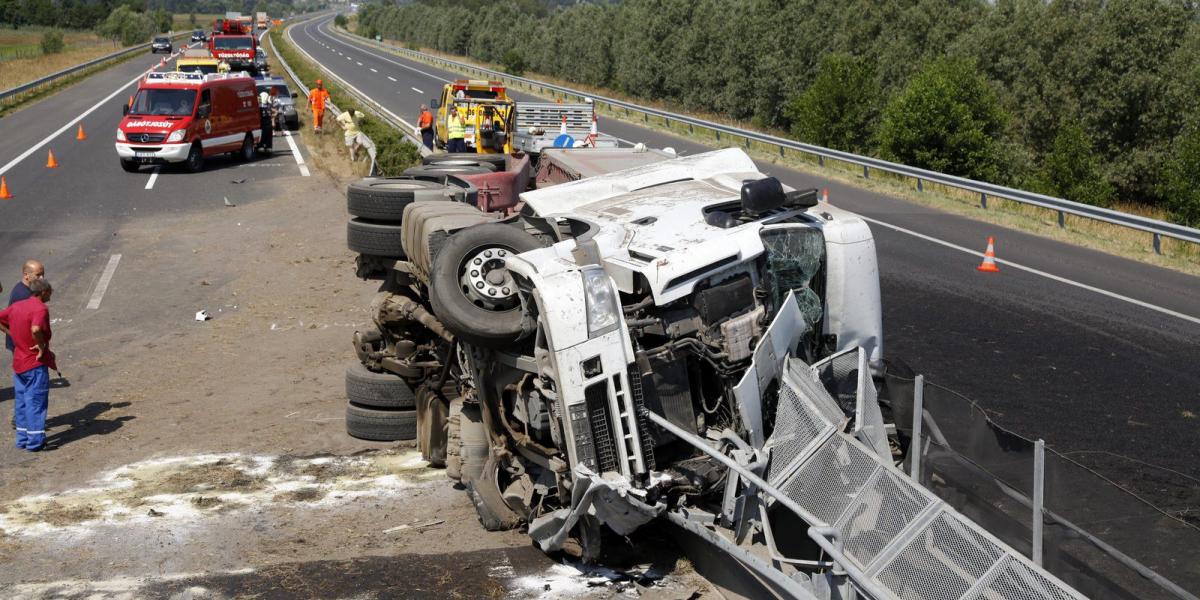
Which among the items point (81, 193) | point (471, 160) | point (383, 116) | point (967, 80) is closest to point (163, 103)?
point (81, 193)

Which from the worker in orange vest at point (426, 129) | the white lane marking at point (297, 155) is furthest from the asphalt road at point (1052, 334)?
the white lane marking at point (297, 155)

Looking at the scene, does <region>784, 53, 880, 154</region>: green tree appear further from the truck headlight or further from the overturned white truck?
the truck headlight

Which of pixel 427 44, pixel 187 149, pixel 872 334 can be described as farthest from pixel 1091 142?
pixel 427 44

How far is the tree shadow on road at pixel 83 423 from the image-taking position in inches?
386

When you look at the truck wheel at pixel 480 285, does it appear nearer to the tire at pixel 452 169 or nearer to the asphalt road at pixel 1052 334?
the asphalt road at pixel 1052 334

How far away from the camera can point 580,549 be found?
7004mm

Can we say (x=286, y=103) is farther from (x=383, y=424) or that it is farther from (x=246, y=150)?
(x=383, y=424)

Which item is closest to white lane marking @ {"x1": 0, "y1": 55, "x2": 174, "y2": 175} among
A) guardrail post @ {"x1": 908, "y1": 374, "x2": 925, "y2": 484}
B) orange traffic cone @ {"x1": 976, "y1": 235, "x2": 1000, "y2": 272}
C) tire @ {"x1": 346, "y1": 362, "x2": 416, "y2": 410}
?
tire @ {"x1": 346, "y1": 362, "x2": 416, "y2": 410}

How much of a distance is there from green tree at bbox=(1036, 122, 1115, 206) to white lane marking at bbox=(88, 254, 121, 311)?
30.8 metres

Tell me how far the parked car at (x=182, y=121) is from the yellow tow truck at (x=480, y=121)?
546 cm

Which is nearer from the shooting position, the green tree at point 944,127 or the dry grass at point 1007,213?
the dry grass at point 1007,213

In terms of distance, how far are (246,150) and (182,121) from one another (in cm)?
287

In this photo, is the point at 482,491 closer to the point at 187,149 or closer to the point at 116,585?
the point at 116,585

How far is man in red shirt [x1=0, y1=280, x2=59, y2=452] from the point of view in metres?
9.42
